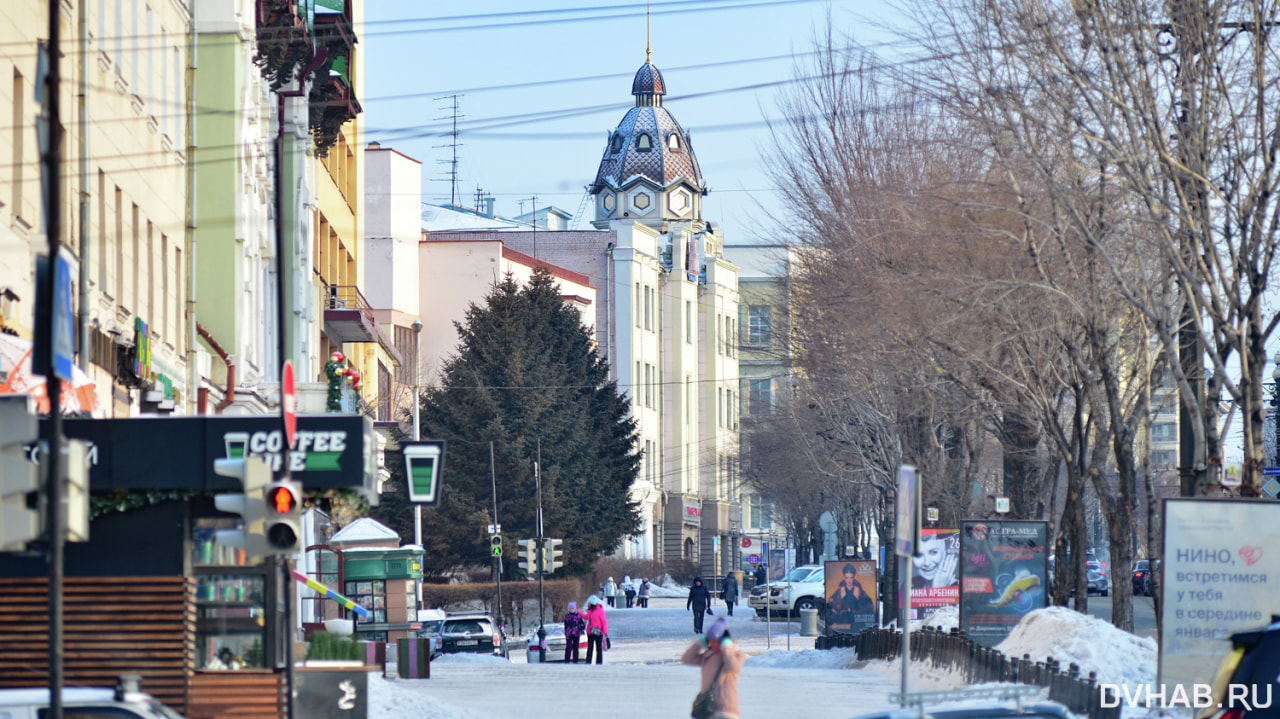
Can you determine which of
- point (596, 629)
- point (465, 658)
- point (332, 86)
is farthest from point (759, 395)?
point (596, 629)

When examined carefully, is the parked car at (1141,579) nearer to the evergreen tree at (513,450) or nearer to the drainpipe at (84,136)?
the evergreen tree at (513,450)

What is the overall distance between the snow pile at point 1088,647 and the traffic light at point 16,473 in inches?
482

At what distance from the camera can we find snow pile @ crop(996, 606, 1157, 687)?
66.1ft

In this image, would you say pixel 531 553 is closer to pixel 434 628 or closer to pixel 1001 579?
pixel 434 628

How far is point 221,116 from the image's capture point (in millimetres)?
32906

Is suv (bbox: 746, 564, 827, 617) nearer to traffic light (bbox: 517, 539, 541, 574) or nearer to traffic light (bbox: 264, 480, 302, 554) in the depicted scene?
traffic light (bbox: 517, 539, 541, 574)

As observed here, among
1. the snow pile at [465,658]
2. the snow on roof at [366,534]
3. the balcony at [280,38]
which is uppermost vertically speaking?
the balcony at [280,38]

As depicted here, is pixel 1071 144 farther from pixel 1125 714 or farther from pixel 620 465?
pixel 620 465

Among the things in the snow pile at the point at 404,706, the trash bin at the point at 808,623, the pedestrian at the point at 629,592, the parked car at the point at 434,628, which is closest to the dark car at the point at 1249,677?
the snow pile at the point at 404,706

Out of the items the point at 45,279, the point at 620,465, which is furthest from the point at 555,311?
the point at 45,279

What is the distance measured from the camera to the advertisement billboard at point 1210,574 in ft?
53.1

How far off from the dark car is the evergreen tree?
2039 inches

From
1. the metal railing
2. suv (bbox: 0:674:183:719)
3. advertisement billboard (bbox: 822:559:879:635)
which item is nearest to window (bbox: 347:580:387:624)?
the metal railing

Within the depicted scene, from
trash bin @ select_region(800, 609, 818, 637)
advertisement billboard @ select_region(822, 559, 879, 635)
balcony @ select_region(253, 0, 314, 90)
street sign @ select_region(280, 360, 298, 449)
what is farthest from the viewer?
trash bin @ select_region(800, 609, 818, 637)
